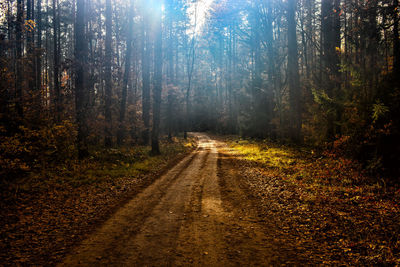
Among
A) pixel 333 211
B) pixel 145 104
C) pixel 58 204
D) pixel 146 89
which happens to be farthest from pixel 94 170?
pixel 145 104

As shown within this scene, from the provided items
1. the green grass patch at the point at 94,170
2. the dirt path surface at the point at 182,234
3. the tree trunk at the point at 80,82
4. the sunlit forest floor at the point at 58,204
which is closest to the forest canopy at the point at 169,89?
the tree trunk at the point at 80,82

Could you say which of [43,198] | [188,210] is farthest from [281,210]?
[43,198]

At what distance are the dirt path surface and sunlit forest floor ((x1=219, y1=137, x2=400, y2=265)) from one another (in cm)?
65

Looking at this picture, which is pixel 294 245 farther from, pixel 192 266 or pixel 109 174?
pixel 109 174

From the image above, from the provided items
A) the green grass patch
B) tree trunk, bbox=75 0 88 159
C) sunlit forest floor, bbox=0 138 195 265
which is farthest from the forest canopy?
sunlit forest floor, bbox=0 138 195 265

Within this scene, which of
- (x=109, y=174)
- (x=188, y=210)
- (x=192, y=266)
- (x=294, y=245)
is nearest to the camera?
(x=192, y=266)

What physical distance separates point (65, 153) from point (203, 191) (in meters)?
7.65

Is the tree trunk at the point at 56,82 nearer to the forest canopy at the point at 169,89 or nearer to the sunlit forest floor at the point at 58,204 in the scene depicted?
the forest canopy at the point at 169,89

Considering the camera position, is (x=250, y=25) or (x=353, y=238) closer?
(x=353, y=238)

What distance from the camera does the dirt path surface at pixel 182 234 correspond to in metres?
4.08

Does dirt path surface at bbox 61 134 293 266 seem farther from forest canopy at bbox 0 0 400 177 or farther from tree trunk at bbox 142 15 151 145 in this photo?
tree trunk at bbox 142 15 151 145

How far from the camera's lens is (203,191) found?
27.5 ft

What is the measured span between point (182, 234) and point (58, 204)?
4.33 meters

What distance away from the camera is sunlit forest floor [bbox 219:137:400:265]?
4324mm
